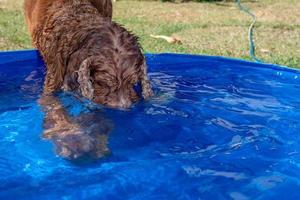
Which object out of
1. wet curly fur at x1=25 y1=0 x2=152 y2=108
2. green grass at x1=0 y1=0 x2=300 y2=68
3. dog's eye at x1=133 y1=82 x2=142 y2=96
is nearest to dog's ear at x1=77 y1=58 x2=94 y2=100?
wet curly fur at x1=25 y1=0 x2=152 y2=108

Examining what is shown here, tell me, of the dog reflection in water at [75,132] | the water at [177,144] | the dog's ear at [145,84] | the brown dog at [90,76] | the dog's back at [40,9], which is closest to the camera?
the water at [177,144]

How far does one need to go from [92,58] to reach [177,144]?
1029 millimetres

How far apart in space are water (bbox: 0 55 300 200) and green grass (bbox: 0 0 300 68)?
6.70 feet

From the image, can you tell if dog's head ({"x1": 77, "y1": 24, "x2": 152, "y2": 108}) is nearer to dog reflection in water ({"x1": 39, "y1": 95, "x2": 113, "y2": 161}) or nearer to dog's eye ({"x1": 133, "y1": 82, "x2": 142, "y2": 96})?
dog's eye ({"x1": 133, "y1": 82, "x2": 142, "y2": 96})

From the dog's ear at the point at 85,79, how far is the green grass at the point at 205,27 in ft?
12.1

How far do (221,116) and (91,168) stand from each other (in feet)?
5.47

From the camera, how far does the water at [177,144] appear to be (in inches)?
129

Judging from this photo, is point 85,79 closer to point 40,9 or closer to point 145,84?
point 145,84

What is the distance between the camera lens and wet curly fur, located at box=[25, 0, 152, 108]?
434 cm

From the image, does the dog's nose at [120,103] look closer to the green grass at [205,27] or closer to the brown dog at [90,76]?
the brown dog at [90,76]

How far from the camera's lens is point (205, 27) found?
33.2ft

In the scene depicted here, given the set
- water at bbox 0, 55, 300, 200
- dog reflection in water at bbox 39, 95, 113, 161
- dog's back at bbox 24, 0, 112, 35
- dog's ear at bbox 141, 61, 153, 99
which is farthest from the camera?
dog's back at bbox 24, 0, 112, 35

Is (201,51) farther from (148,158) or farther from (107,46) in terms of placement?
(148,158)

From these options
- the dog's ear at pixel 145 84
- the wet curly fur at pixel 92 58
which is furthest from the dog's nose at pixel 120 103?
the dog's ear at pixel 145 84
